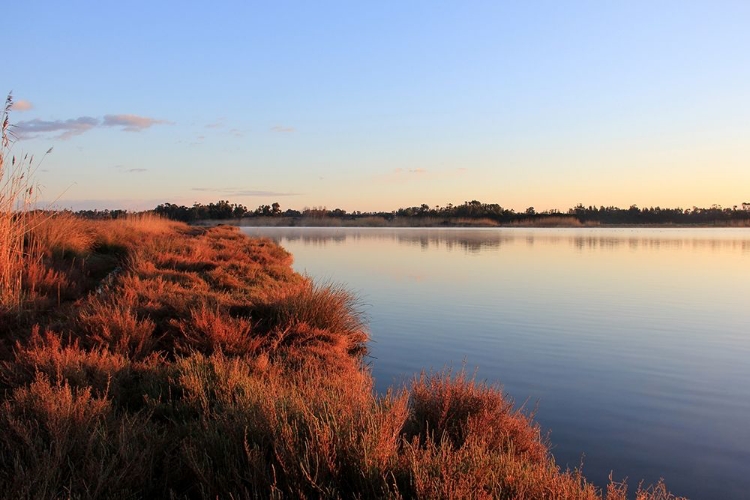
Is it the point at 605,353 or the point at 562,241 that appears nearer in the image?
the point at 605,353

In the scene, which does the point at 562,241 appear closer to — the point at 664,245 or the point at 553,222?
the point at 664,245

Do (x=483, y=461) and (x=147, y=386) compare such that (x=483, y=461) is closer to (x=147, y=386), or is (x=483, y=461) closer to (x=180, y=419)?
(x=180, y=419)

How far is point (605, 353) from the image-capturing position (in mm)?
8625

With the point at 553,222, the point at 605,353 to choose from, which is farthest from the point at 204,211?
the point at 605,353

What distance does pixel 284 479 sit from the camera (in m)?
3.06

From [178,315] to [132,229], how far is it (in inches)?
580

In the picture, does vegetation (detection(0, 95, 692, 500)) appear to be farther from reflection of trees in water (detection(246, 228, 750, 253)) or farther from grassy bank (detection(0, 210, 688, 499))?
reflection of trees in water (detection(246, 228, 750, 253))

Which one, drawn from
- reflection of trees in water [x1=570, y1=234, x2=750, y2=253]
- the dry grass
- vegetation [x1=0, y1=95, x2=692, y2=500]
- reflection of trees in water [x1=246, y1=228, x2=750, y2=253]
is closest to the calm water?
vegetation [x1=0, y1=95, x2=692, y2=500]

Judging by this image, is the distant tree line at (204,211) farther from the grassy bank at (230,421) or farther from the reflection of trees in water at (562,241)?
the grassy bank at (230,421)

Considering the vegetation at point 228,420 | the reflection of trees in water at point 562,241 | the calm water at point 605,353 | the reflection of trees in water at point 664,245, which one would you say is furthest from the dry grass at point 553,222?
the vegetation at point 228,420

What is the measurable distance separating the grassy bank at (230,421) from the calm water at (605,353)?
2.39 feet

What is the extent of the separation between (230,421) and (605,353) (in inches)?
265

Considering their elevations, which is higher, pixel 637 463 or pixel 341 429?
pixel 341 429

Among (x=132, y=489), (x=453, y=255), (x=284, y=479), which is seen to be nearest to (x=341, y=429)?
(x=284, y=479)
